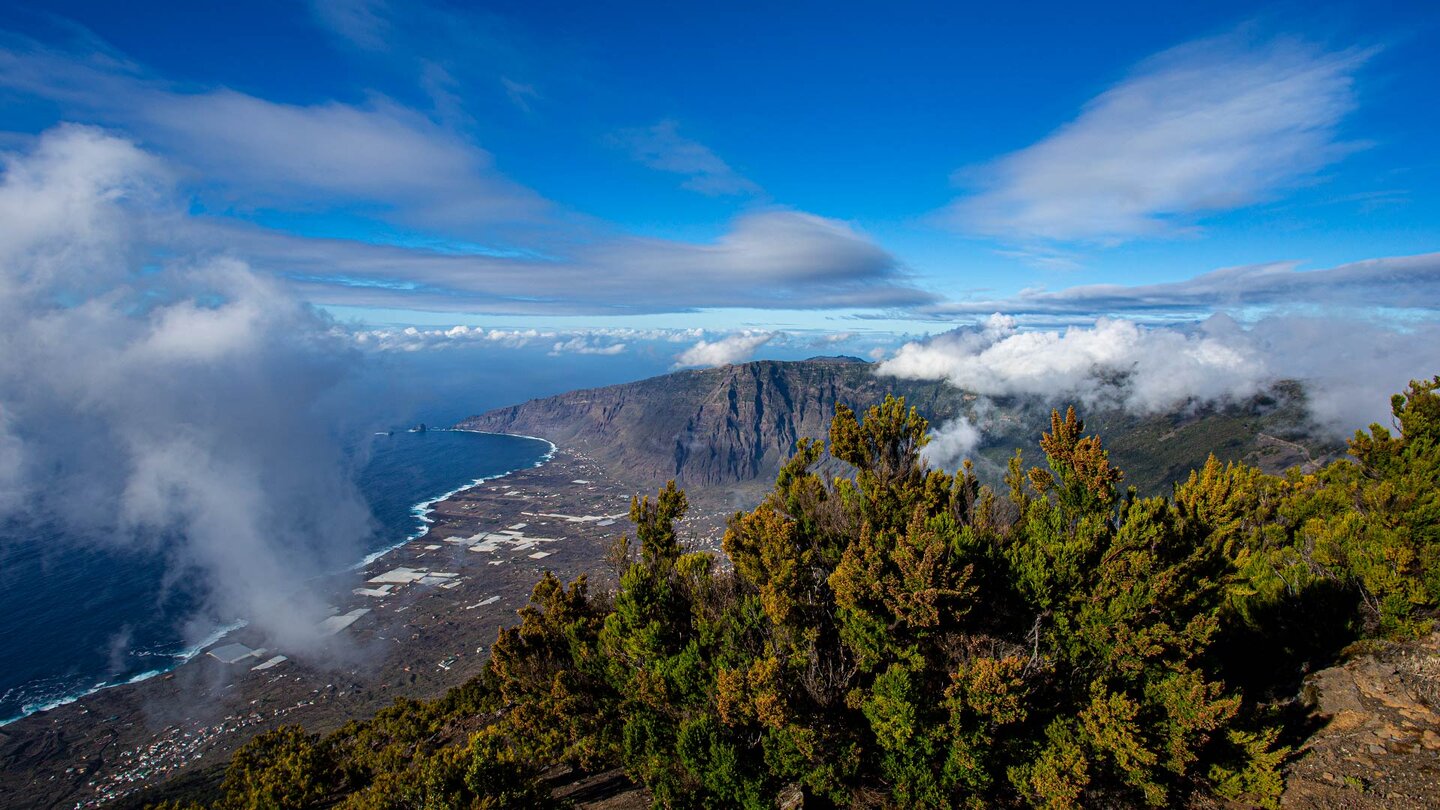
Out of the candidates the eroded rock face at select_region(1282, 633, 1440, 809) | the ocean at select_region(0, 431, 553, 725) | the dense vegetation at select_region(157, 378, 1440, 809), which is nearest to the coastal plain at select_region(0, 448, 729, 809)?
the ocean at select_region(0, 431, 553, 725)

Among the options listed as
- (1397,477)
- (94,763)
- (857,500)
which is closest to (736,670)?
(857,500)

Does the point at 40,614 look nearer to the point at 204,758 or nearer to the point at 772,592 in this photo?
the point at 204,758

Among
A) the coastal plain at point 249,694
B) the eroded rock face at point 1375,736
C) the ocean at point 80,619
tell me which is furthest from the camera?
the ocean at point 80,619

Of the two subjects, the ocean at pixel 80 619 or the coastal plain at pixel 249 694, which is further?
the ocean at pixel 80 619

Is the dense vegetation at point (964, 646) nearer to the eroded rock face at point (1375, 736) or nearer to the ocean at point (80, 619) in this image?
the eroded rock face at point (1375, 736)

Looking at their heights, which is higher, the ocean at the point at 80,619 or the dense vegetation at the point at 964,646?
the dense vegetation at the point at 964,646

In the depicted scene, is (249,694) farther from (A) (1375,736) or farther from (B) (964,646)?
(A) (1375,736)

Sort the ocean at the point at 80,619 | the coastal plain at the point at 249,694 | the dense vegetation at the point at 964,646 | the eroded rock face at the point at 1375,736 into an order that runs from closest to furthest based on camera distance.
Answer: the eroded rock face at the point at 1375,736
the dense vegetation at the point at 964,646
the coastal plain at the point at 249,694
the ocean at the point at 80,619

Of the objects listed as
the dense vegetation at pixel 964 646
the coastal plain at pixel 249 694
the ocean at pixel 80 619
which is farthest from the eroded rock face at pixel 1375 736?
the ocean at pixel 80 619
